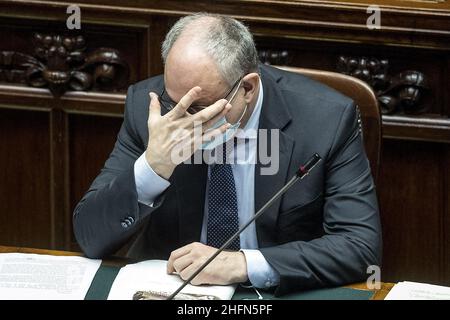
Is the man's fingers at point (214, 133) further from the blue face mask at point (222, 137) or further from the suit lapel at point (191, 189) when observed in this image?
the suit lapel at point (191, 189)

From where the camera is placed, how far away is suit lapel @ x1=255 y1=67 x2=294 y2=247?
7.70ft

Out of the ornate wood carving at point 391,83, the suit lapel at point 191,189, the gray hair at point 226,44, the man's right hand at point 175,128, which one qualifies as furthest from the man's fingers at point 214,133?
the ornate wood carving at point 391,83

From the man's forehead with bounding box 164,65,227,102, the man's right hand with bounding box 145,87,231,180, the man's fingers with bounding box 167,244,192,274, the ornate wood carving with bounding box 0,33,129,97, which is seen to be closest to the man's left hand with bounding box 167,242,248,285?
the man's fingers with bounding box 167,244,192,274

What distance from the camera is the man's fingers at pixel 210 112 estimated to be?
214 centimetres

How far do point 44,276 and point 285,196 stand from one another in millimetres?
603

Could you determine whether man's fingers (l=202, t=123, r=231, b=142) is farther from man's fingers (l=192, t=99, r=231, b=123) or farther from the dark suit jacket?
the dark suit jacket

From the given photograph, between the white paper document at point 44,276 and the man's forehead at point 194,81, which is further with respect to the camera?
the man's forehead at point 194,81

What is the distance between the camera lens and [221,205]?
2.37 metres

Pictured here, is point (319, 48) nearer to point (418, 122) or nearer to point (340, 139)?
point (418, 122)

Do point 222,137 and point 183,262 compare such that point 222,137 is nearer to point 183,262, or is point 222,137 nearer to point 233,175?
point 233,175

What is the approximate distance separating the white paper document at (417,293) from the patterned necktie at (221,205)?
46 centimetres

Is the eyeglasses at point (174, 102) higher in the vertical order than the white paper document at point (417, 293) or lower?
higher

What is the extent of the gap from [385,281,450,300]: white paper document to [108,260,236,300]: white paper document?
1.09ft
